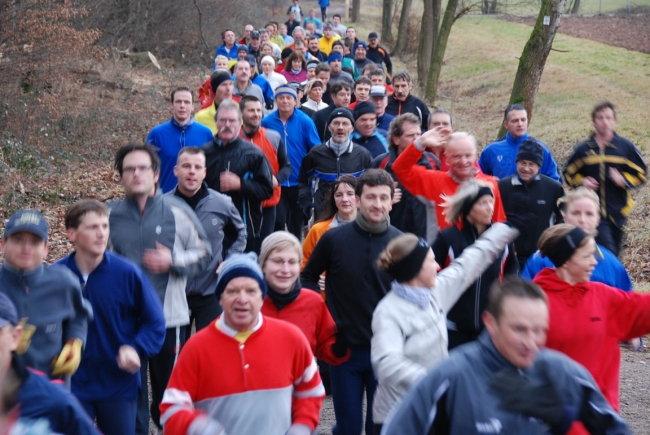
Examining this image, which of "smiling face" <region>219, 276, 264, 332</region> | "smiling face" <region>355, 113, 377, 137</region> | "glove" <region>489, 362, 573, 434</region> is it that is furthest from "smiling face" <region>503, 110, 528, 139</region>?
"glove" <region>489, 362, 573, 434</region>

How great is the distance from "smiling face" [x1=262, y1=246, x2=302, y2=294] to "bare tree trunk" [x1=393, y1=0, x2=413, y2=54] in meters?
35.2

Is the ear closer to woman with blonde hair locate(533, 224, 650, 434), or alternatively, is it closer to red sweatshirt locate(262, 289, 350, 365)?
woman with blonde hair locate(533, 224, 650, 434)

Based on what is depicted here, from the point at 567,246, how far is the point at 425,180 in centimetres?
254

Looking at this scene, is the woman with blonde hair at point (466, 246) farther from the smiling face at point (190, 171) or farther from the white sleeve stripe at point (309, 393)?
the smiling face at point (190, 171)

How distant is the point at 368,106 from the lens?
1005 cm

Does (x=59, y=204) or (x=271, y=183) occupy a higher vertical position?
(x=271, y=183)

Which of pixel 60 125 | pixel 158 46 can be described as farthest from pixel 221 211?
pixel 158 46

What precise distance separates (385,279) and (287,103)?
5.36 metres

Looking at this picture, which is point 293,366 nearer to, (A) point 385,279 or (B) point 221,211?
(A) point 385,279

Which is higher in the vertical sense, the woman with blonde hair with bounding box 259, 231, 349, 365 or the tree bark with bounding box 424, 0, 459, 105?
the woman with blonde hair with bounding box 259, 231, 349, 365

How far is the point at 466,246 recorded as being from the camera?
5922mm

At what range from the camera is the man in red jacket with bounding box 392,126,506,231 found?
681 centimetres

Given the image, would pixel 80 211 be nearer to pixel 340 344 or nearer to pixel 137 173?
pixel 137 173

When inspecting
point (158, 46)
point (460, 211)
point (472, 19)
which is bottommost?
point (472, 19)
